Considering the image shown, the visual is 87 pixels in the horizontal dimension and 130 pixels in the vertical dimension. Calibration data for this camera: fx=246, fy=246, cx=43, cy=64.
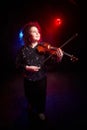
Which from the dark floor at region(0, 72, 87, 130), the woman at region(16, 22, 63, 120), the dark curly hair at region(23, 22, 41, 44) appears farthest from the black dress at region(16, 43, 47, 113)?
the dark floor at region(0, 72, 87, 130)

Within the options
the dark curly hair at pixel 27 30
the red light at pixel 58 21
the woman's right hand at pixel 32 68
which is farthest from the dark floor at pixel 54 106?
the red light at pixel 58 21

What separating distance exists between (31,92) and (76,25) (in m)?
5.95

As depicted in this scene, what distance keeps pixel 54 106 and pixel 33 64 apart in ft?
5.41

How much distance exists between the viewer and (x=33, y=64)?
4.43 meters

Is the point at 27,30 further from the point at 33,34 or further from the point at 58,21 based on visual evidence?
the point at 58,21

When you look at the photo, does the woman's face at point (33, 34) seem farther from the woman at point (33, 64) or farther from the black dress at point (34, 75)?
the black dress at point (34, 75)

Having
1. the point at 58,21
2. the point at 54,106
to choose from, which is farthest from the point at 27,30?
the point at 58,21

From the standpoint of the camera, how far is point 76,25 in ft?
32.5

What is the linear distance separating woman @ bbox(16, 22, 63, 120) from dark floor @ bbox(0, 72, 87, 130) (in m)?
0.61

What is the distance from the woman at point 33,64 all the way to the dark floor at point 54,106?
613 millimetres

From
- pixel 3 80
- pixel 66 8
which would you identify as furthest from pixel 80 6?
pixel 3 80

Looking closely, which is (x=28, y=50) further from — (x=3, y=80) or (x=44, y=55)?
(x=3, y=80)

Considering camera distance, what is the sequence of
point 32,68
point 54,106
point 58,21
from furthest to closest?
point 58,21
point 54,106
point 32,68

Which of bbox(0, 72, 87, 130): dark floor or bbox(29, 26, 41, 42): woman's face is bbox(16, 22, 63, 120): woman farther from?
bbox(0, 72, 87, 130): dark floor
